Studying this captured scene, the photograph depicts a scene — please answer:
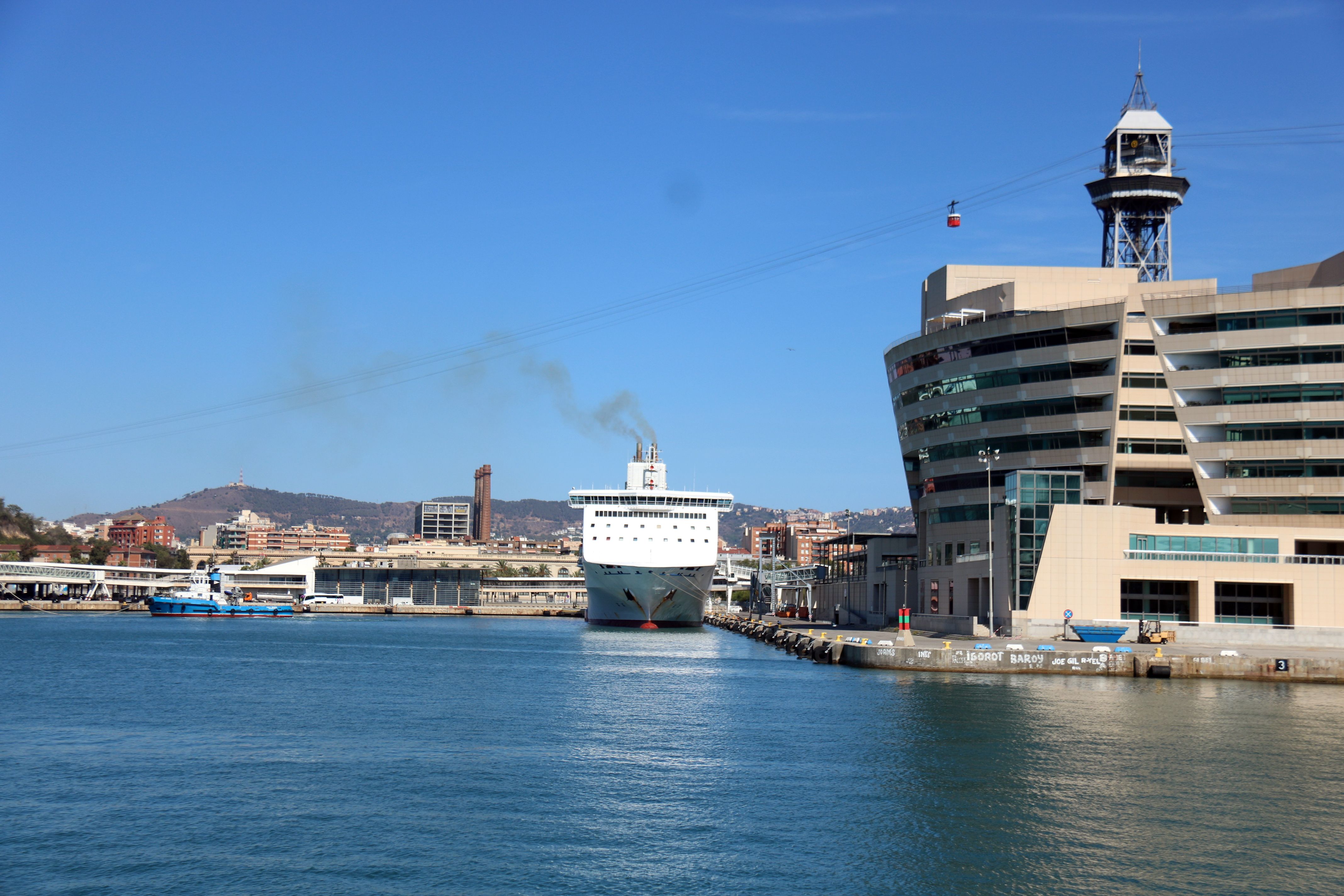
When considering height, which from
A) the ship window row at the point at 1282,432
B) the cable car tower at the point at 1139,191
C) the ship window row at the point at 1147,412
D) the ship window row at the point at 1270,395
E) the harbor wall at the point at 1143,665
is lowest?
the harbor wall at the point at 1143,665

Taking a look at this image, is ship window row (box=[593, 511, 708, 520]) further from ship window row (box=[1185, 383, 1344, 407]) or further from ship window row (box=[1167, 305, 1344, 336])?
ship window row (box=[1167, 305, 1344, 336])

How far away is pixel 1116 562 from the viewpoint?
2692 inches

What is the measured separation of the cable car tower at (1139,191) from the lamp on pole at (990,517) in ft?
129

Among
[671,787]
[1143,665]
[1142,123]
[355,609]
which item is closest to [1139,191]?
[1142,123]

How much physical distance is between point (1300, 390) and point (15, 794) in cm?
7011

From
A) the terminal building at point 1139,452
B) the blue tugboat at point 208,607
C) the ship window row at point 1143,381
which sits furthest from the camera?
the blue tugboat at point 208,607

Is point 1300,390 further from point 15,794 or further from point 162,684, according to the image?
point 15,794

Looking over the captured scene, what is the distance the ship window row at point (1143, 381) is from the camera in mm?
76250

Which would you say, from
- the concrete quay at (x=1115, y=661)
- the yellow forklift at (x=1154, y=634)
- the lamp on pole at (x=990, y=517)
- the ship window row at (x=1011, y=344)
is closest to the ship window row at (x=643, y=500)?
the ship window row at (x=1011, y=344)

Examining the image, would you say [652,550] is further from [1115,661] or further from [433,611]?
[433,611]

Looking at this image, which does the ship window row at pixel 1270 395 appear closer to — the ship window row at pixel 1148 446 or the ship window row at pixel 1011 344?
the ship window row at pixel 1148 446

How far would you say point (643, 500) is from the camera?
360 feet

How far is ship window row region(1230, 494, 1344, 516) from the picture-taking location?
7294 centimetres

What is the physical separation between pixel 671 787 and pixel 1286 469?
57329mm
